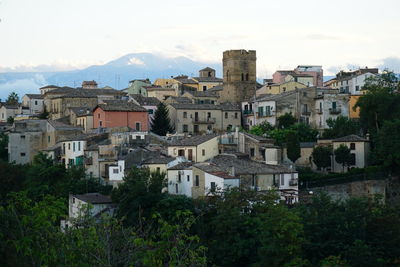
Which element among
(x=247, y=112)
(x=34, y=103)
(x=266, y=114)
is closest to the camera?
(x=266, y=114)

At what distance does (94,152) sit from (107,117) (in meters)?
8.46

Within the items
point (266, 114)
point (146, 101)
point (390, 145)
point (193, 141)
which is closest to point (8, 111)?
point (146, 101)

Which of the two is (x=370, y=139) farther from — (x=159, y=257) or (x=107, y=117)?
(x=159, y=257)

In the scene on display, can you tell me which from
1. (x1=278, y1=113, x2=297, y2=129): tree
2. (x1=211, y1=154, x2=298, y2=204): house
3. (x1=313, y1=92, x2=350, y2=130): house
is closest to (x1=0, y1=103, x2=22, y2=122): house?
(x1=278, y1=113, x2=297, y2=129): tree

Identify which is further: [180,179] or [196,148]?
[196,148]

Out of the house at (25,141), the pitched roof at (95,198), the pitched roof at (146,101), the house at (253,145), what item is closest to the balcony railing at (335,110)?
the house at (253,145)

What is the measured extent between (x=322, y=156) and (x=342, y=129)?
15.4 ft

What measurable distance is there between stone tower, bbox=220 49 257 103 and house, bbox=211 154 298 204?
82.9 ft

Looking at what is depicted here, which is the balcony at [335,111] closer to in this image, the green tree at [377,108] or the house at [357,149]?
the green tree at [377,108]

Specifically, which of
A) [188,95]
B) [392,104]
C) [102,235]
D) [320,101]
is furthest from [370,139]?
[102,235]

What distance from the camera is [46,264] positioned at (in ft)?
60.1

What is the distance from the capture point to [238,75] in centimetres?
7462

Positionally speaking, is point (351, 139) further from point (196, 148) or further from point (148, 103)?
point (148, 103)

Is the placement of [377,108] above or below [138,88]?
below
